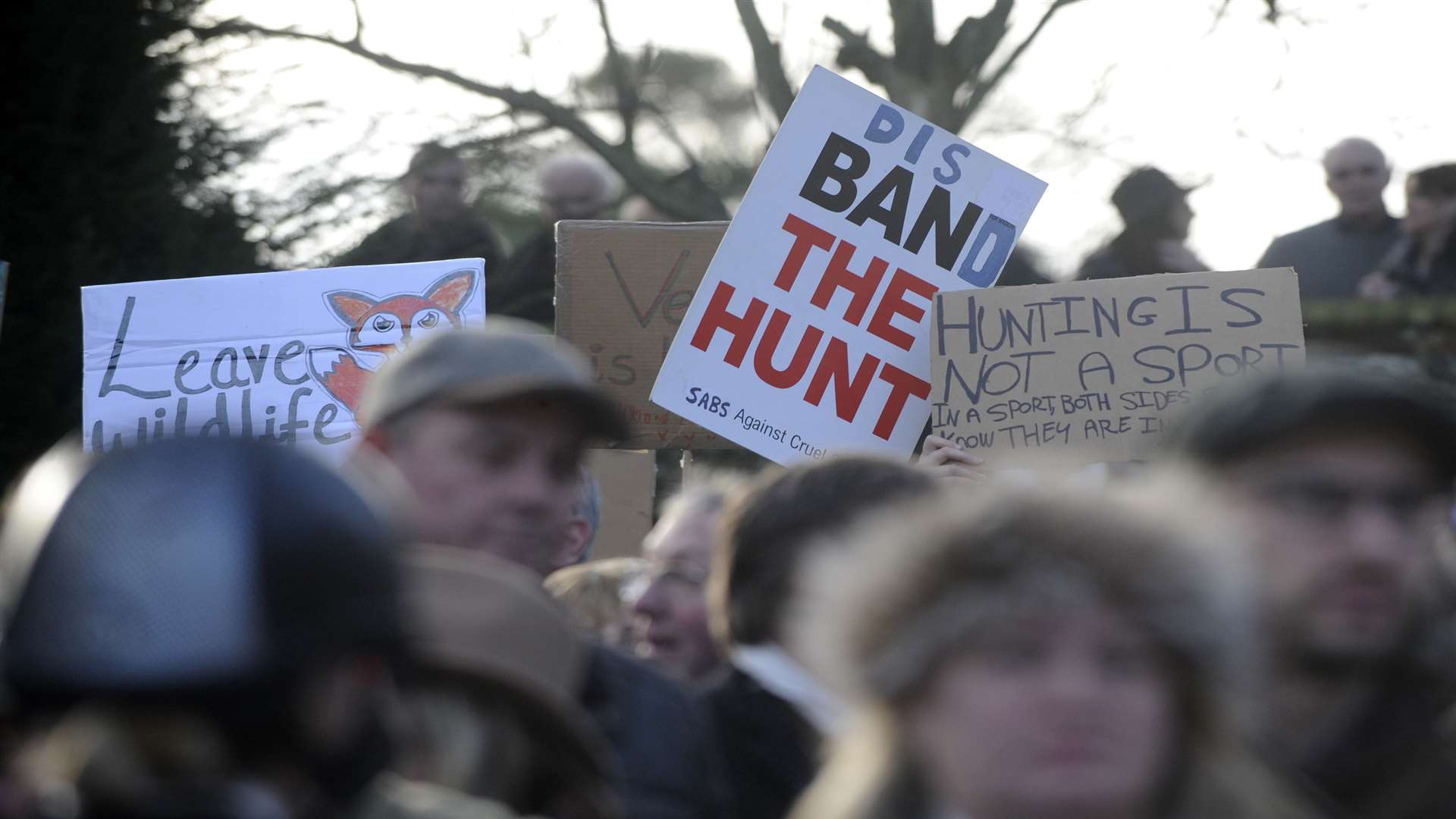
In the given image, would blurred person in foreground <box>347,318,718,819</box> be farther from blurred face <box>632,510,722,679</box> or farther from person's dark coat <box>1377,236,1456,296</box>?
person's dark coat <box>1377,236,1456,296</box>

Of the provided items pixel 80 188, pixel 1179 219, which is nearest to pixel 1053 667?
pixel 1179 219

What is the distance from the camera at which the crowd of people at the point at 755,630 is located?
139 cm

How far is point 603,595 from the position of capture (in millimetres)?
3904

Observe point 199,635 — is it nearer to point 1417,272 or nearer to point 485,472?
point 485,472

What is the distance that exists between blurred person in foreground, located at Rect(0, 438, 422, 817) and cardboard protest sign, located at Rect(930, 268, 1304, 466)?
3652mm

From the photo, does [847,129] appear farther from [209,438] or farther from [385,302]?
[209,438]

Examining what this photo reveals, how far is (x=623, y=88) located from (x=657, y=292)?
8878 mm

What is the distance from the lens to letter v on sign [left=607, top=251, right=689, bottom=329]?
225 inches

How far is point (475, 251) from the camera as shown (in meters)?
6.74

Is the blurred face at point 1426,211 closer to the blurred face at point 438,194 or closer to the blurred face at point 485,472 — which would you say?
the blurred face at point 438,194

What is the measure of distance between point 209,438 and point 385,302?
14.2 feet

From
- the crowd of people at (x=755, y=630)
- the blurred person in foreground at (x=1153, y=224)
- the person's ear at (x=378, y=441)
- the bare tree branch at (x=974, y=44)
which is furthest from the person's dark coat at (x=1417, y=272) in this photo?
the bare tree branch at (x=974, y=44)

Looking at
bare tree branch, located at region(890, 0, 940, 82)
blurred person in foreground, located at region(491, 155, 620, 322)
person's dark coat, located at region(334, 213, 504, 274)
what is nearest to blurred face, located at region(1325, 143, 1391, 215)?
blurred person in foreground, located at region(491, 155, 620, 322)

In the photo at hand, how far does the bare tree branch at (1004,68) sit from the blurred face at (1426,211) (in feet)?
23.1
